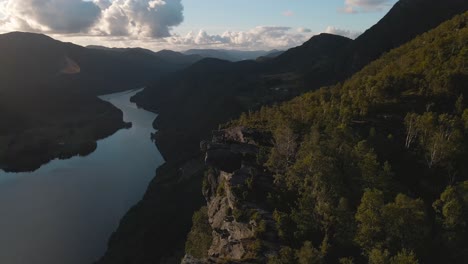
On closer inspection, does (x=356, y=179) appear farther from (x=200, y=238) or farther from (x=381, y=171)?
(x=200, y=238)

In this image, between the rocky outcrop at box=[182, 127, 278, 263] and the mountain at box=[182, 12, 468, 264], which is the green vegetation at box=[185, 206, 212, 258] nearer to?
the mountain at box=[182, 12, 468, 264]

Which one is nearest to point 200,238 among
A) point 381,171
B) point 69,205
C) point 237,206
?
point 237,206

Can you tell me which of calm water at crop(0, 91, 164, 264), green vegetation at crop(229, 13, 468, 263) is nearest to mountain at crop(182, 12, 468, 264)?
green vegetation at crop(229, 13, 468, 263)

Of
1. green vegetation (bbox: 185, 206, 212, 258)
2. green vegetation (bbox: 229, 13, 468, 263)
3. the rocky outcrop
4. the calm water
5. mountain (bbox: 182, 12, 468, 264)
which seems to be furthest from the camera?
the calm water

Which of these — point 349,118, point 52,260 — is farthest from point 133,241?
point 349,118

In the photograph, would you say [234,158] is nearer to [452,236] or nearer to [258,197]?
[258,197]
